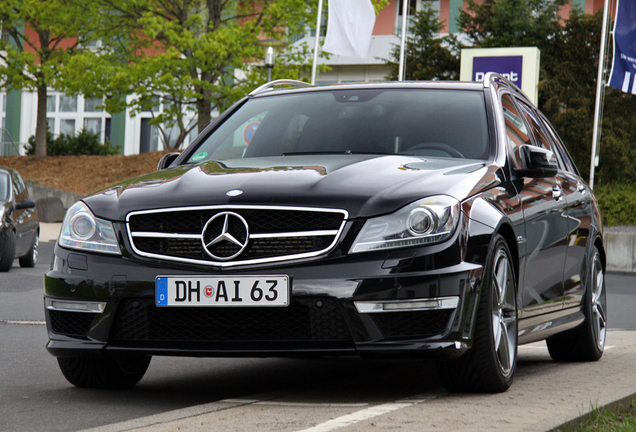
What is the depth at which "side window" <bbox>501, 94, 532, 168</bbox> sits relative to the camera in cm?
586

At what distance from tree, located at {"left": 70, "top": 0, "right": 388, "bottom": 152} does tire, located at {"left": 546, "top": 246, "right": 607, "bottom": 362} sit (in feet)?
→ 73.8

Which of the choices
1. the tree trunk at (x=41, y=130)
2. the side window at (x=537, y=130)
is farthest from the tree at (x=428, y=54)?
the side window at (x=537, y=130)

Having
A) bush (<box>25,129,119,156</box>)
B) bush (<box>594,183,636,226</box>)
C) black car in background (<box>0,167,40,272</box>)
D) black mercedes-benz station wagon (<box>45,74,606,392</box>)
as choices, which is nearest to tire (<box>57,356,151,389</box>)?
black mercedes-benz station wagon (<box>45,74,606,392</box>)

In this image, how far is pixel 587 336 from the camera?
6.89m

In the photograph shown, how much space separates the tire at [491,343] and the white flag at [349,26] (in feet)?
62.6

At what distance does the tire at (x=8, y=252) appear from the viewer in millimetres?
15171

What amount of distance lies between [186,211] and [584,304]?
3208 mm

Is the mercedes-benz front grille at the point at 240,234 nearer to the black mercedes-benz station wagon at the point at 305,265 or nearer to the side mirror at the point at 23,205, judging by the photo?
the black mercedes-benz station wagon at the point at 305,265

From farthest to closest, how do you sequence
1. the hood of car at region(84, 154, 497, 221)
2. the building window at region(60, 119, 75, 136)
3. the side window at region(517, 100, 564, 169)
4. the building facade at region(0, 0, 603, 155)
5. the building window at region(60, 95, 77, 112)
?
the building window at region(60, 119, 75, 136)
the building window at region(60, 95, 77, 112)
the building facade at region(0, 0, 603, 155)
the side window at region(517, 100, 564, 169)
the hood of car at region(84, 154, 497, 221)

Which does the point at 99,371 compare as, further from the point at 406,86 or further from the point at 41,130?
the point at 41,130

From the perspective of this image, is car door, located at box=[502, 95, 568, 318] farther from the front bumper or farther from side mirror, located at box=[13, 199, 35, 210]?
side mirror, located at box=[13, 199, 35, 210]

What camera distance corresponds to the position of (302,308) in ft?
14.9

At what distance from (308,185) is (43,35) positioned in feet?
110

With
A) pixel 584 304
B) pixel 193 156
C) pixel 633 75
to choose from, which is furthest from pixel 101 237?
pixel 633 75
